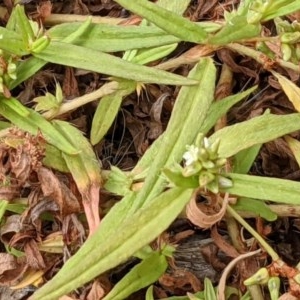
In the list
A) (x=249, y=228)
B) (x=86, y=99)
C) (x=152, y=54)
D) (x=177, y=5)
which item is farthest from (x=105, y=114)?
(x=249, y=228)

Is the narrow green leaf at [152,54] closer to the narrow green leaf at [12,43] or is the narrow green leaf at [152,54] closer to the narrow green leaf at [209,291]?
the narrow green leaf at [12,43]

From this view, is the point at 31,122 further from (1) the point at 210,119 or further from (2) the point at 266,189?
(2) the point at 266,189

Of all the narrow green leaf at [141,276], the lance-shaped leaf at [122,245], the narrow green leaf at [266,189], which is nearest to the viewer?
the lance-shaped leaf at [122,245]

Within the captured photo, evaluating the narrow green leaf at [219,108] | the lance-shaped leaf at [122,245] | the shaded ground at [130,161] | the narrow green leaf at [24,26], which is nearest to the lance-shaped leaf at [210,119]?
the narrow green leaf at [219,108]

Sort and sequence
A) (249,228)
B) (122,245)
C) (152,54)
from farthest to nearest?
(152,54)
(249,228)
(122,245)

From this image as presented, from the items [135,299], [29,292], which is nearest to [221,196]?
[135,299]

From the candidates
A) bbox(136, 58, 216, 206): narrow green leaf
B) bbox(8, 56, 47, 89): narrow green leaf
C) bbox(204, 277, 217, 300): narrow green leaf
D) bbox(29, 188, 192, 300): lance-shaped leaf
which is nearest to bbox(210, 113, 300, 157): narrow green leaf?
bbox(136, 58, 216, 206): narrow green leaf
